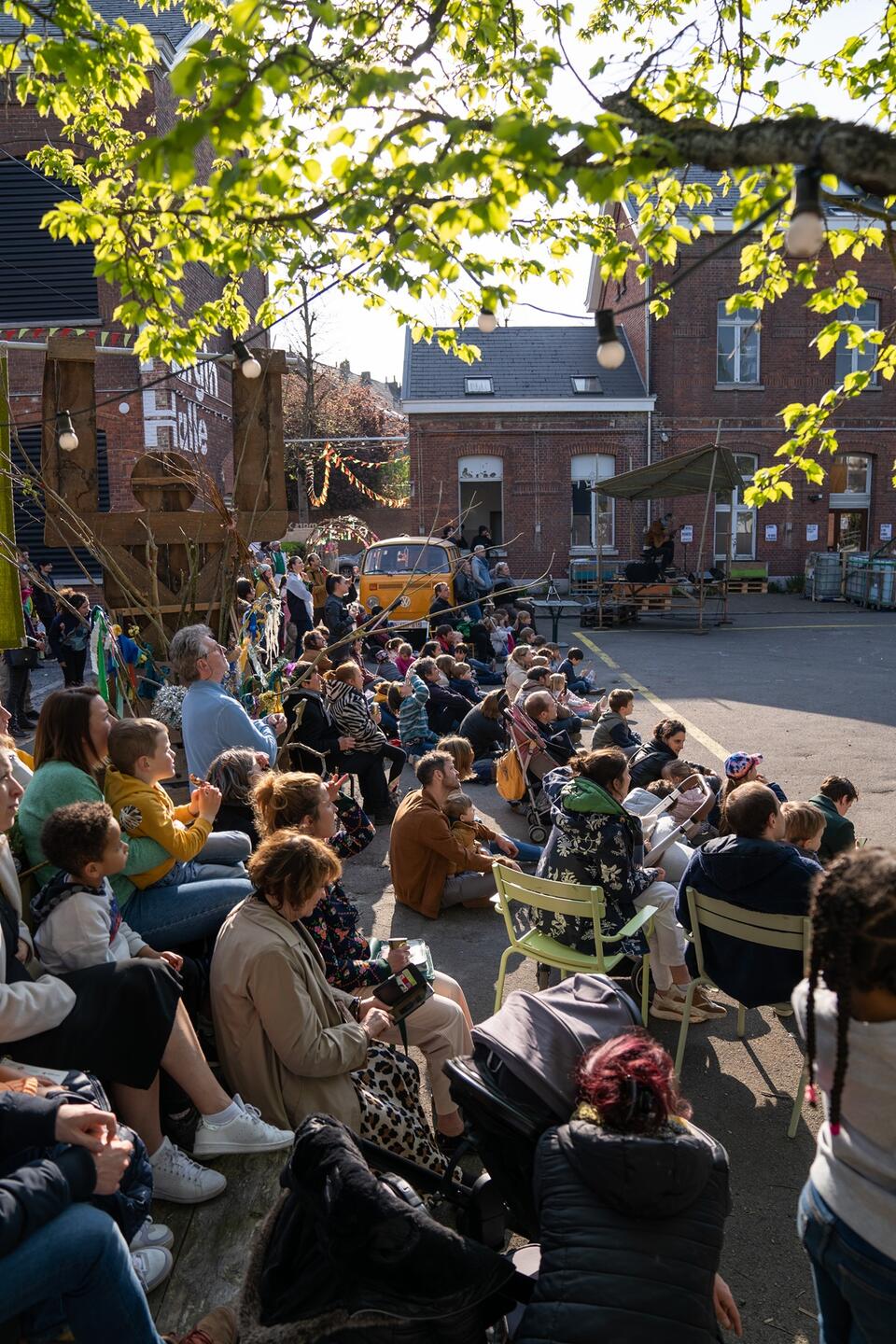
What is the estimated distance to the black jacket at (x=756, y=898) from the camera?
439 cm

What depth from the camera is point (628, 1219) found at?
233 cm

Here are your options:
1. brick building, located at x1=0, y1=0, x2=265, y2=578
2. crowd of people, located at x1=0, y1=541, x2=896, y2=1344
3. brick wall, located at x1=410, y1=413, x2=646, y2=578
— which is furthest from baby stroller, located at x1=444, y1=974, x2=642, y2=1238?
brick wall, located at x1=410, y1=413, x2=646, y2=578

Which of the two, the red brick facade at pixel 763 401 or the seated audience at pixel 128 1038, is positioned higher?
the red brick facade at pixel 763 401

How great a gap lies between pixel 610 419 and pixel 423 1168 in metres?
26.2

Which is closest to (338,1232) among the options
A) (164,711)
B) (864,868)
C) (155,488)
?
(864,868)

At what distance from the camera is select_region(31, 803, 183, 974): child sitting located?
3.32 meters

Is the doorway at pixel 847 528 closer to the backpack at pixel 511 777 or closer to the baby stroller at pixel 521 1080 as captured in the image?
the backpack at pixel 511 777

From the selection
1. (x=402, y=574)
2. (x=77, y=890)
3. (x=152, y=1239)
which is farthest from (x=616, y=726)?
(x=402, y=574)

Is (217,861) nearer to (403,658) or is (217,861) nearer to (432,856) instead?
(432,856)

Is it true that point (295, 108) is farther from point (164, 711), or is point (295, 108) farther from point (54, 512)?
point (164, 711)

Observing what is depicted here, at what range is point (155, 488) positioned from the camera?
6.96 metres

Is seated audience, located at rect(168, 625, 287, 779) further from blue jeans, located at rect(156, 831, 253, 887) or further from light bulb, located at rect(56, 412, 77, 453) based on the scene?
light bulb, located at rect(56, 412, 77, 453)

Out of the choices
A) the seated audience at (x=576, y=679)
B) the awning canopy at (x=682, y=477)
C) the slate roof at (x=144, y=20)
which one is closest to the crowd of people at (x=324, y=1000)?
the seated audience at (x=576, y=679)

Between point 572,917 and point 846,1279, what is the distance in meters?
2.81
